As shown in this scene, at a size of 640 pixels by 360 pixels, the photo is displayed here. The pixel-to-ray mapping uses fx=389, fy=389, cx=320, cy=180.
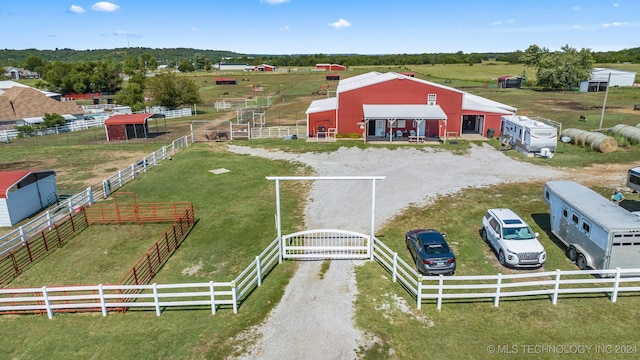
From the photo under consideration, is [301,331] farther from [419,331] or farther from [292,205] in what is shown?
[292,205]

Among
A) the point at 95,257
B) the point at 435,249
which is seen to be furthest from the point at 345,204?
the point at 95,257

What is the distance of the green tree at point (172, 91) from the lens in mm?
68750

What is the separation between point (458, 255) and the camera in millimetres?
18141

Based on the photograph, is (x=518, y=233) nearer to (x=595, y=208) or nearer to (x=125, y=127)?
(x=595, y=208)

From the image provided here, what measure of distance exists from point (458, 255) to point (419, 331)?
660 cm

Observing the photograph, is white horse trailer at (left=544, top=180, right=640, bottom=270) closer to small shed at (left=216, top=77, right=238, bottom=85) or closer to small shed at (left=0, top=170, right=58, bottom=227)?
small shed at (left=0, top=170, right=58, bottom=227)

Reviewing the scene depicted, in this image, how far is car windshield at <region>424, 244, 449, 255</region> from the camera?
1631cm

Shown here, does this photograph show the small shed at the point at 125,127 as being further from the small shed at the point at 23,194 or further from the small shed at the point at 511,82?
the small shed at the point at 511,82

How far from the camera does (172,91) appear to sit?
68875 mm

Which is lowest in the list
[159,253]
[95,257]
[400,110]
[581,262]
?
[95,257]

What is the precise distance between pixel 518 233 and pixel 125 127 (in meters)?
46.5

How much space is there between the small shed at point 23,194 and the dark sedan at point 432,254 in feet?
78.1

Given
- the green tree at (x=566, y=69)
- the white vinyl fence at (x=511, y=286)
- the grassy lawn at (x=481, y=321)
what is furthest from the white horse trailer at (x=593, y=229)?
the green tree at (x=566, y=69)

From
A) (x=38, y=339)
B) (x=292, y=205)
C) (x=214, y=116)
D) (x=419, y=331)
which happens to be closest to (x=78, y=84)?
(x=214, y=116)
